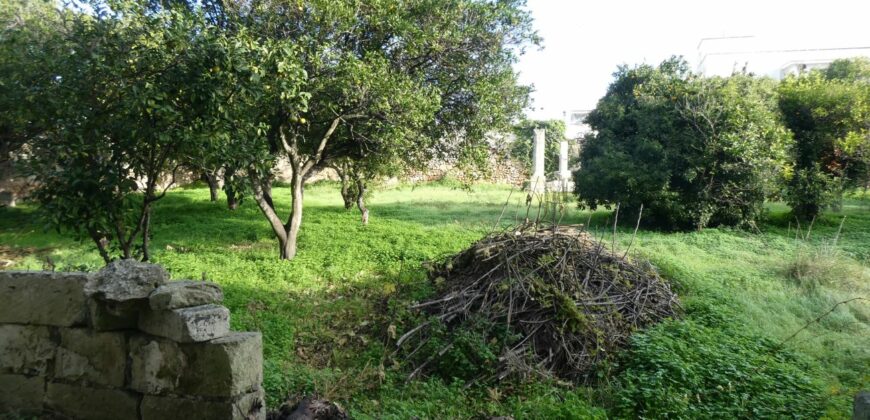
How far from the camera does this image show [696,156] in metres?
12.9

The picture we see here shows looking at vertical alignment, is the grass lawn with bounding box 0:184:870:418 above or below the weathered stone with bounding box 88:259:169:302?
below

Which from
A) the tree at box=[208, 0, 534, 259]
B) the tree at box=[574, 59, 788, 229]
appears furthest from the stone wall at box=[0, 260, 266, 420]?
the tree at box=[574, 59, 788, 229]

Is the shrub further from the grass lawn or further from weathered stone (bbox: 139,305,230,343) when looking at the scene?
weathered stone (bbox: 139,305,230,343)

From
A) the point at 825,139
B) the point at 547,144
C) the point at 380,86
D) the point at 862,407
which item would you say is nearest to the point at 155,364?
the point at 862,407

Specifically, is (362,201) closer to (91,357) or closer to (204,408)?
(91,357)

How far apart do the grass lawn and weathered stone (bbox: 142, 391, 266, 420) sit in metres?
0.77

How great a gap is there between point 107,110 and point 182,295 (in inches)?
137

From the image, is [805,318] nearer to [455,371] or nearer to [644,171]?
[455,371]

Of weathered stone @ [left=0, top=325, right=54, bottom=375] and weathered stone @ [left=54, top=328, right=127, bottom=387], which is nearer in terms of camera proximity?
weathered stone @ [left=54, top=328, right=127, bottom=387]

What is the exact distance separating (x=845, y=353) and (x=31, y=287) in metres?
7.66

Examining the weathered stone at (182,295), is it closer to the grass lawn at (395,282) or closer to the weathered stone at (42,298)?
the weathered stone at (42,298)

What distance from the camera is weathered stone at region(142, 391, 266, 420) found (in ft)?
11.1

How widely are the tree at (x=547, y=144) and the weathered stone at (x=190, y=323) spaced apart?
68.6 feet

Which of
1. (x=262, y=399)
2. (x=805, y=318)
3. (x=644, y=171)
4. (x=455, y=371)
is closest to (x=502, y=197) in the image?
(x=644, y=171)
